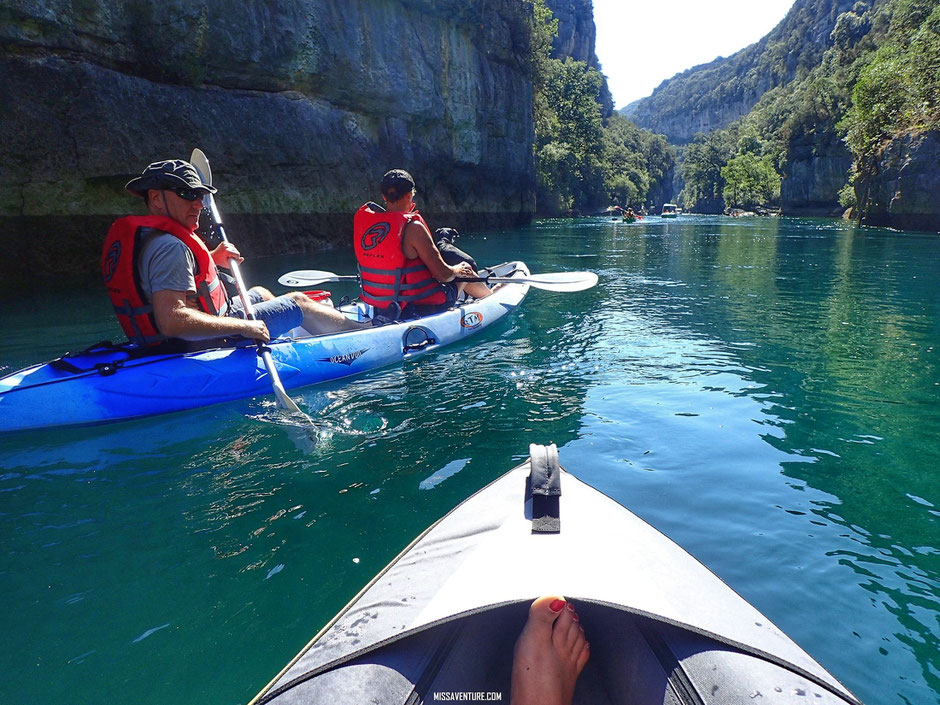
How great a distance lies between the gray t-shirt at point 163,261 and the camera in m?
3.90

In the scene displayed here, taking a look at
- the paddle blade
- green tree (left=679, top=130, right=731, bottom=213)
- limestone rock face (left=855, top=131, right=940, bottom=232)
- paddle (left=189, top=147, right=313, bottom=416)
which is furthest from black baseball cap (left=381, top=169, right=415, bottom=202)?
green tree (left=679, top=130, right=731, bottom=213)

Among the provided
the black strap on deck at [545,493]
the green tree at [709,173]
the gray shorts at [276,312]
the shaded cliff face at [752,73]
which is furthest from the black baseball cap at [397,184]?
the shaded cliff face at [752,73]

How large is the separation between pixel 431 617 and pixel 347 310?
5.50m

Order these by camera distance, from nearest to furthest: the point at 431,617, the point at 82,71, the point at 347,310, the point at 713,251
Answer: the point at 431,617 < the point at 347,310 < the point at 82,71 < the point at 713,251

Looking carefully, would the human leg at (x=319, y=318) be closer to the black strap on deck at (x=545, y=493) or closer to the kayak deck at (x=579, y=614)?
the black strap on deck at (x=545, y=493)

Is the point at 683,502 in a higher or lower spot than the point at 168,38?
lower

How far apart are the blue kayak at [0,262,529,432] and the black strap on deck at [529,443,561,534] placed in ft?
11.1

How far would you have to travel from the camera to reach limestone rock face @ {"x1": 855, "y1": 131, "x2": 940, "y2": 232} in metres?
23.0

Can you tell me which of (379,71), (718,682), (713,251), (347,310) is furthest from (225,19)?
(718,682)

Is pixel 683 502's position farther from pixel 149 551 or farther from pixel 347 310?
pixel 347 310

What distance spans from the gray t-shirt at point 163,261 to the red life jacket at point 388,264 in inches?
71.4

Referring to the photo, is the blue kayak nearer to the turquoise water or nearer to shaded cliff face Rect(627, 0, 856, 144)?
the turquoise water

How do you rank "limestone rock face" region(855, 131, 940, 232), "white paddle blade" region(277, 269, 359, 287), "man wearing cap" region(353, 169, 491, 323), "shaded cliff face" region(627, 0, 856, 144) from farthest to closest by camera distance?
"shaded cliff face" region(627, 0, 856, 144), "limestone rock face" region(855, 131, 940, 232), "white paddle blade" region(277, 269, 359, 287), "man wearing cap" region(353, 169, 491, 323)

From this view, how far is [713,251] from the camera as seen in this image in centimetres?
1748
